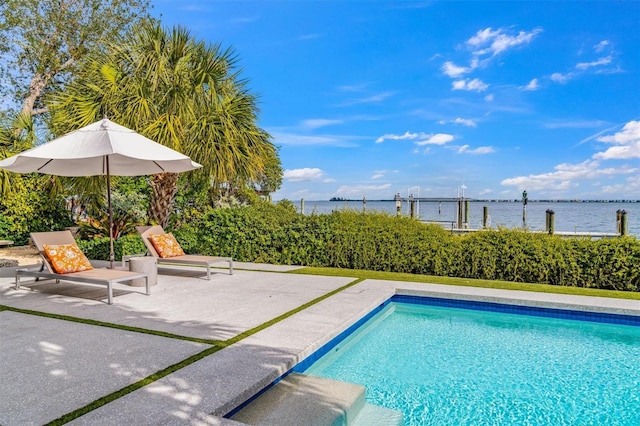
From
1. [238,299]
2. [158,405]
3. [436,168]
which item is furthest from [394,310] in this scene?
[436,168]

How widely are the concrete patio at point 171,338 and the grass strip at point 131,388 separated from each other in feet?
0.13

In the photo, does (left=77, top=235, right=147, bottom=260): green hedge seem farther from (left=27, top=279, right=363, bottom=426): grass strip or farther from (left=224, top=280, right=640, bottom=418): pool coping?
(left=224, top=280, right=640, bottom=418): pool coping

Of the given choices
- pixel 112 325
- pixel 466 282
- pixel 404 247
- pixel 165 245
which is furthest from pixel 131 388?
pixel 404 247

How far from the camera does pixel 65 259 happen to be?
6340mm

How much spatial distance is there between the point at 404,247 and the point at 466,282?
158 cm

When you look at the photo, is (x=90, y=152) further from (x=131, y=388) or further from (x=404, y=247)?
(x=404, y=247)

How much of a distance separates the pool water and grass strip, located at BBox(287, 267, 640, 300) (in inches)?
45.9

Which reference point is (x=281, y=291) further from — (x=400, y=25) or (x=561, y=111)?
(x=561, y=111)

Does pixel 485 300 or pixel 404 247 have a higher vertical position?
pixel 404 247

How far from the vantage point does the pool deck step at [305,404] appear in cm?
295

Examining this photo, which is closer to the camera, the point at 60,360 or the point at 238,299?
the point at 60,360

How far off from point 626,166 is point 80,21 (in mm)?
28930

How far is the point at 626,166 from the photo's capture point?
23875 millimetres

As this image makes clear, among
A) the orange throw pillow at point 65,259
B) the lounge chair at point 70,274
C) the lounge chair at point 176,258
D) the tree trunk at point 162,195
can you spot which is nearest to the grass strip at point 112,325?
the lounge chair at point 70,274
